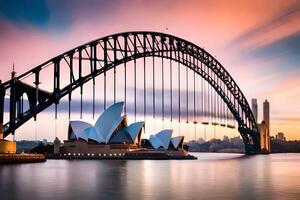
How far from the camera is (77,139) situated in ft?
457

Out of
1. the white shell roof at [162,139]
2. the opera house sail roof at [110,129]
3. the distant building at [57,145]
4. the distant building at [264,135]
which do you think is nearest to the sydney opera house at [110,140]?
the opera house sail roof at [110,129]

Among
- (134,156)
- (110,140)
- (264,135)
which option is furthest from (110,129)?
(264,135)

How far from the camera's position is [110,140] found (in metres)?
138

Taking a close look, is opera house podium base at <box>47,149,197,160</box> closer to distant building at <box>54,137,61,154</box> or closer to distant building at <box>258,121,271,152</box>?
distant building at <box>54,137,61,154</box>

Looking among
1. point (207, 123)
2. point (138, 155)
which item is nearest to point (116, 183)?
point (138, 155)

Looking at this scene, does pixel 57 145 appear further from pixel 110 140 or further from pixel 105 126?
pixel 110 140

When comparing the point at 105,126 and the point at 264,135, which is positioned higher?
the point at 105,126

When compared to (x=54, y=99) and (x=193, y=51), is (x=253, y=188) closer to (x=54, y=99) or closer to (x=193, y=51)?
(x=54, y=99)

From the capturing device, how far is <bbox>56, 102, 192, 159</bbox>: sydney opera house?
136 m

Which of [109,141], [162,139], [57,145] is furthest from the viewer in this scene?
[162,139]

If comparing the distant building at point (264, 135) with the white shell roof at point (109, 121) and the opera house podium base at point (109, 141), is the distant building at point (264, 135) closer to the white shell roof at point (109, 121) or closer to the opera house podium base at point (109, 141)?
the opera house podium base at point (109, 141)

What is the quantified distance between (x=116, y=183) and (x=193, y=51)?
89430 millimetres

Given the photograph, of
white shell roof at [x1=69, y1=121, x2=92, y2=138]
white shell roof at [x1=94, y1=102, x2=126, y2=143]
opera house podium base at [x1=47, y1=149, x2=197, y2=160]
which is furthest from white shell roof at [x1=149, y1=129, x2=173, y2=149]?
white shell roof at [x1=69, y1=121, x2=92, y2=138]

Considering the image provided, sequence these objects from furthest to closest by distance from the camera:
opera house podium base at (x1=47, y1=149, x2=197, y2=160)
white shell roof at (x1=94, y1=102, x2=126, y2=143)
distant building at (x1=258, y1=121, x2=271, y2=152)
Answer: distant building at (x1=258, y1=121, x2=271, y2=152) < white shell roof at (x1=94, y1=102, x2=126, y2=143) < opera house podium base at (x1=47, y1=149, x2=197, y2=160)
